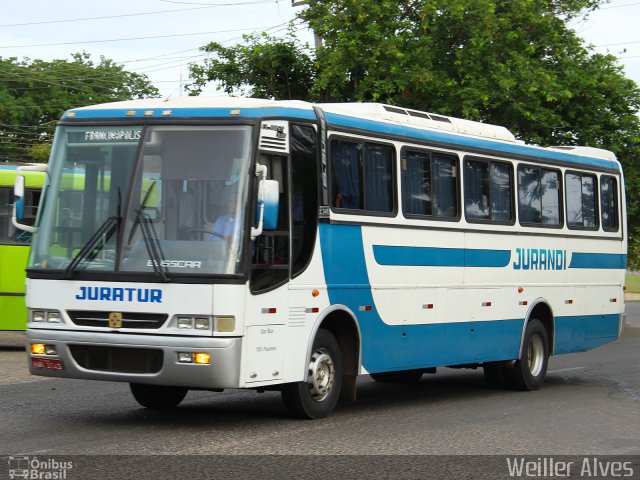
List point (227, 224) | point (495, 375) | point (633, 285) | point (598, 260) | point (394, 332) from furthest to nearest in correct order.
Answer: point (633, 285) → point (598, 260) → point (495, 375) → point (394, 332) → point (227, 224)

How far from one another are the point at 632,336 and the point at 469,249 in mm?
18111

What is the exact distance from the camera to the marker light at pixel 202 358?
10.3 metres

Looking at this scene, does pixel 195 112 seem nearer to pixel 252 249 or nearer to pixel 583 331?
pixel 252 249

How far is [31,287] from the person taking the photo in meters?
11.0

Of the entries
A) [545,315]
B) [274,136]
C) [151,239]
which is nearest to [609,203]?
[545,315]

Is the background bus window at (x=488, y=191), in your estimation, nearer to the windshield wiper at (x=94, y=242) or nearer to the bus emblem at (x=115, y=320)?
the windshield wiper at (x=94, y=242)

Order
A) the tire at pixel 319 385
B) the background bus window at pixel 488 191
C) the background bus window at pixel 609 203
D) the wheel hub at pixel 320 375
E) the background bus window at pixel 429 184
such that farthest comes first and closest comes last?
the background bus window at pixel 609 203
the background bus window at pixel 488 191
the background bus window at pixel 429 184
the wheel hub at pixel 320 375
the tire at pixel 319 385

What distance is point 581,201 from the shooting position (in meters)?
17.6

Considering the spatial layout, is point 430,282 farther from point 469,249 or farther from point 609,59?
point 609,59

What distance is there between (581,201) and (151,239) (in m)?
8.78

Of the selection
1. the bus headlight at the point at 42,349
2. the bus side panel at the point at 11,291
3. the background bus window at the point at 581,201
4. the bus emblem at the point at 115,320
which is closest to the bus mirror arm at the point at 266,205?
the bus emblem at the point at 115,320

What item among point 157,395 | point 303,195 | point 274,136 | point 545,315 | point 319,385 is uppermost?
point 274,136

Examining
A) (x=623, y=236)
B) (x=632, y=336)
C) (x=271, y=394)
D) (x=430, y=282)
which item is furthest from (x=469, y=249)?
(x=632, y=336)

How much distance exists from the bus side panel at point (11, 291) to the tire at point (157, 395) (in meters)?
8.74
